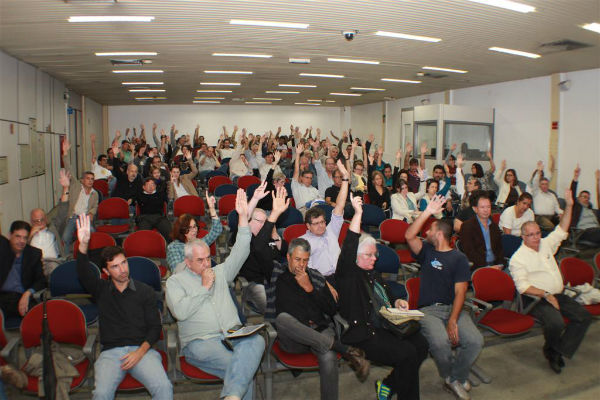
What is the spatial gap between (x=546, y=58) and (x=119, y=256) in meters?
9.17

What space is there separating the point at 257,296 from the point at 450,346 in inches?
67.4

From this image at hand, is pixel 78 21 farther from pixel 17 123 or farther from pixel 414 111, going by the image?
pixel 414 111

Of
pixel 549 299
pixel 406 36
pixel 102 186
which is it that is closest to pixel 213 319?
pixel 549 299

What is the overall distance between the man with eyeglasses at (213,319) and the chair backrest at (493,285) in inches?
82.9

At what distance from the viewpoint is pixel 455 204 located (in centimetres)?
803

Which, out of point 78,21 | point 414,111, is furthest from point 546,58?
point 78,21

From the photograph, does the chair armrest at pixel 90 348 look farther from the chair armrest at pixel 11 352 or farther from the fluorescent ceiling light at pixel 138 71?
the fluorescent ceiling light at pixel 138 71

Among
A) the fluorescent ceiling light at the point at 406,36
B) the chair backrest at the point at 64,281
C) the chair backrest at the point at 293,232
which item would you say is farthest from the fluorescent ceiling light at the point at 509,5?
the chair backrest at the point at 64,281

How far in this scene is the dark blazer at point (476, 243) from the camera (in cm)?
472

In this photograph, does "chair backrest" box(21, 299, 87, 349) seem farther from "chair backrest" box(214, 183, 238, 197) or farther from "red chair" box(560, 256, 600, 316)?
"chair backrest" box(214, 183, 238, 197)

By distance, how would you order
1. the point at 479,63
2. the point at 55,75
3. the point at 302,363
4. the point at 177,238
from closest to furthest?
the point at 302,363, the point at 177,238, the point at 479,63, the point at 55,75

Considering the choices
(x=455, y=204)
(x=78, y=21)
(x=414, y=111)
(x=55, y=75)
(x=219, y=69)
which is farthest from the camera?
(x=414, y=111)

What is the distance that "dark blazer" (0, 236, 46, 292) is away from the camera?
380 cm

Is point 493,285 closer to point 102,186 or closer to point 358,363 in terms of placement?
point 358,363
